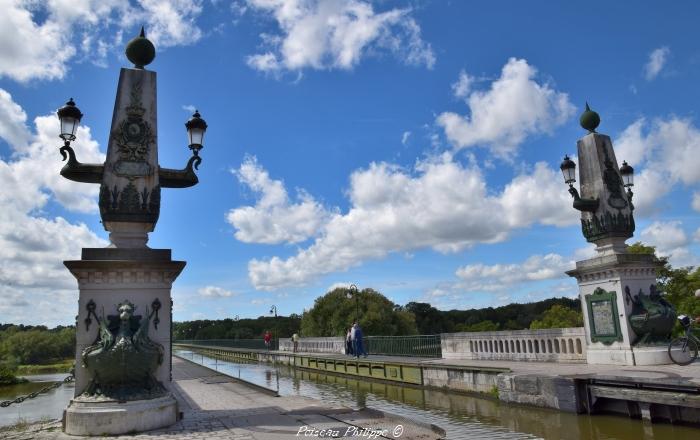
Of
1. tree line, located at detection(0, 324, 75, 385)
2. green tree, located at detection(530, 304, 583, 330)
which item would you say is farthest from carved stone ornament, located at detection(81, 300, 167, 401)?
tree line, located at detection(0, 324, 75, 385)

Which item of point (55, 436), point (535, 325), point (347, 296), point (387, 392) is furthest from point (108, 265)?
point (347, 296)

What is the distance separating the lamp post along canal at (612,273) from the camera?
13055 millimetres

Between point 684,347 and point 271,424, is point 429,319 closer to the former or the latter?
point 684,347

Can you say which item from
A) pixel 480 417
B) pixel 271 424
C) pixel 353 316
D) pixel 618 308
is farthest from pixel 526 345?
pixel 353 316

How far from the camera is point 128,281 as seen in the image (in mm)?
9039

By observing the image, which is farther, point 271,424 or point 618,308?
point 618,308

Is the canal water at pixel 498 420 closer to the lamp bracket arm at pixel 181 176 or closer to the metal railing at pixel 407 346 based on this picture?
the metal railing at pixel 407 346

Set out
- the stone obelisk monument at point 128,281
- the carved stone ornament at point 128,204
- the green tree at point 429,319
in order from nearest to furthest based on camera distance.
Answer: the stone obelisk monument at point 128,281 < the carved stone ornament at point 128,204 < the green tree at point 429,319

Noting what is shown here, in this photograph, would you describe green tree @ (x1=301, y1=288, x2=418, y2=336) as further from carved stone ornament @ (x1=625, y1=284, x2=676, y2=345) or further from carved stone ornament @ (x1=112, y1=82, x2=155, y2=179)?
carved stone ornament @ (x1=112, y1=82, x2=155, y2=179)

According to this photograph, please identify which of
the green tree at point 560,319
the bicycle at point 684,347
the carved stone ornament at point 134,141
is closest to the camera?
the carved stone ornament at point 134,141

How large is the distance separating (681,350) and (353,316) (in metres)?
48.7

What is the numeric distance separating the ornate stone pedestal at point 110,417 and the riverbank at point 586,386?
847 centimetres

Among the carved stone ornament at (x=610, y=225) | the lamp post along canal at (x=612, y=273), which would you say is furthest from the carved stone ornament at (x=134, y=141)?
the carved stone ornament at (x=610, y=225)

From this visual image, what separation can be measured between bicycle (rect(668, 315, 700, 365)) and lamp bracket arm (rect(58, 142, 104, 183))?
13.0 meters
